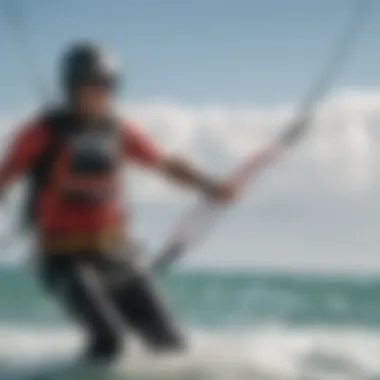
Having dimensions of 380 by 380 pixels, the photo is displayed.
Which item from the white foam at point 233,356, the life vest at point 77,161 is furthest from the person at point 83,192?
the white foam at point 233,356

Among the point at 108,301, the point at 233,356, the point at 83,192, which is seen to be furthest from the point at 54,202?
the point at 233,356

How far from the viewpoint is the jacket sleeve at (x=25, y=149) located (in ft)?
11.7

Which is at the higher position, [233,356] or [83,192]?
[83,192]

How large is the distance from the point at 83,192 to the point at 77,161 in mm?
90

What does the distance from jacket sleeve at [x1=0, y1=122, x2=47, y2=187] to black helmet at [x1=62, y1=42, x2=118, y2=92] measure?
16cm

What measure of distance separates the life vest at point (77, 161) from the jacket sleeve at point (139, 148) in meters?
0.08

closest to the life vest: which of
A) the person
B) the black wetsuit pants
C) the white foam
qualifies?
Result: the person

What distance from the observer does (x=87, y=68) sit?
3.58 m

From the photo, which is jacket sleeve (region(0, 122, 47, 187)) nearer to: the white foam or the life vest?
the life vest

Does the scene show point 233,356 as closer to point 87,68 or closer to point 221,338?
point 221,338

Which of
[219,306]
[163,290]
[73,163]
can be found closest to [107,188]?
[73,163]

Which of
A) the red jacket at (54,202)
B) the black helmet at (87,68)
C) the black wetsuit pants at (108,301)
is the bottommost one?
the black wetsuit pants at (108,301)

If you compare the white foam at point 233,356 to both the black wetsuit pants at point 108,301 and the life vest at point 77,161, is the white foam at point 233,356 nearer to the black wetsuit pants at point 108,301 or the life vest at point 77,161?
the black wetsuit pants at point 108,301

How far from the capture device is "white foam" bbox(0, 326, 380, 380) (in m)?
3.57
